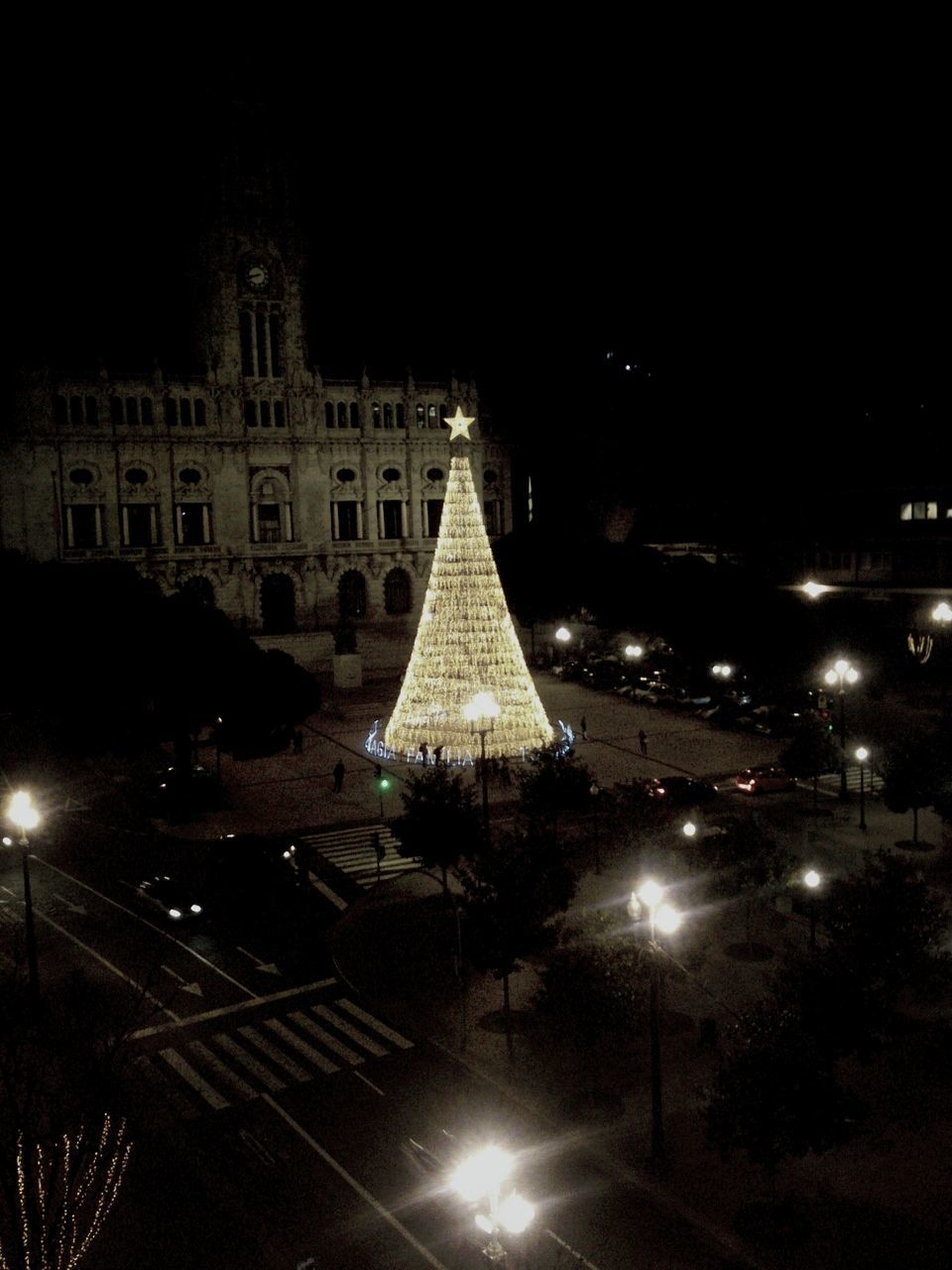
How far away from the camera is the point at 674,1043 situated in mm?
17672

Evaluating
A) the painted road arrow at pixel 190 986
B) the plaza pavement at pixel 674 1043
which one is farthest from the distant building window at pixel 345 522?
the painted road arrow at pixel 190 986

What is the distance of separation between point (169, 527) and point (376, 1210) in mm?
53372

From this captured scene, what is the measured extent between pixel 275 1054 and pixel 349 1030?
1.52m

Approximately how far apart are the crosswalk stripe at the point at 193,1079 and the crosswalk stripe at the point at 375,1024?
10.8ft

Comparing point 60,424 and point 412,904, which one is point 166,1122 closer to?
point 412,904

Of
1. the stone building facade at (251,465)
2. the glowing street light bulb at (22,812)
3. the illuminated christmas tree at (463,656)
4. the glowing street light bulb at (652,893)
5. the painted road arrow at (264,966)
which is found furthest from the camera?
the stone building facade at (251,465)

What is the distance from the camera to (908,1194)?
1327 centimetres

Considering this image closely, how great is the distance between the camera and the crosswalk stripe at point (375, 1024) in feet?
60.1

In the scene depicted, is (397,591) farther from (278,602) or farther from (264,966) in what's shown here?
(264,966)

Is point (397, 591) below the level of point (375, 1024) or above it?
above

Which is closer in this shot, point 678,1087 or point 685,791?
point 678,1087

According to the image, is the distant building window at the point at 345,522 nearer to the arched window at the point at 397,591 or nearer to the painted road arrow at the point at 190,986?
the arched window at the point at 397,591

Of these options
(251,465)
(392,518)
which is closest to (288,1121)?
(251,465)

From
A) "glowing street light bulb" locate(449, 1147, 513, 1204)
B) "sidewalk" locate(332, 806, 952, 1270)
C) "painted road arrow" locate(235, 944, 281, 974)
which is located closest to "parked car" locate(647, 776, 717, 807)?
"sidewalk" locate(332, 806, 952, 1270)
